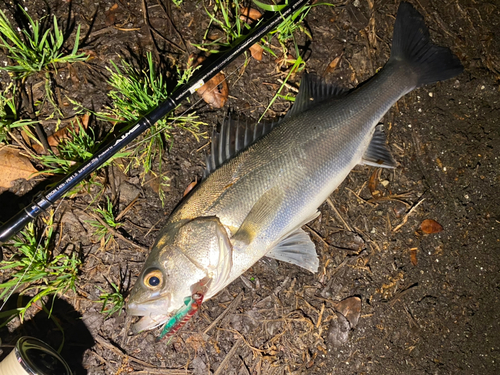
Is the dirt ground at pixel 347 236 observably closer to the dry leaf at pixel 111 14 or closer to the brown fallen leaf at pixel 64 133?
the dry leaf at pixel 111 14

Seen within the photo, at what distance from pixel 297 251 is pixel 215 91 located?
5.32ft

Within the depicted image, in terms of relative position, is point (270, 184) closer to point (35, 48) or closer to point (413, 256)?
point (413, 256)

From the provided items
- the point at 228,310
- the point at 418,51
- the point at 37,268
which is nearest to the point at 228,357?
the point at 228,310

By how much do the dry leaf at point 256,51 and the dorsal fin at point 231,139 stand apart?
0.77m

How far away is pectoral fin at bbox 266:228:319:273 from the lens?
2.74m

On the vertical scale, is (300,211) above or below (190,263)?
below

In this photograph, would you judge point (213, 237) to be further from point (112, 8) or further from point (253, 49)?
point (112, 8)

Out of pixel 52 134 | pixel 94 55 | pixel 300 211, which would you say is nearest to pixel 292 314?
pixel 300 211

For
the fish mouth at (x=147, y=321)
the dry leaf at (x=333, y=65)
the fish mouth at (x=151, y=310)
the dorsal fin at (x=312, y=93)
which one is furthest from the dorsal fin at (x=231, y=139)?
the fish mouth at (x=147, y=321)

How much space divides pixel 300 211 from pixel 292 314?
3.59 feet

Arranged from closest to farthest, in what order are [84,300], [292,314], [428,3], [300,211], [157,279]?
[157,279] → [300,211] → [84,300] → [292,314] → [428,3]

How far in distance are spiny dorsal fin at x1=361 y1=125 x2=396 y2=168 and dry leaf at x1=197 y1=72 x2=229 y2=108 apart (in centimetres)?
140

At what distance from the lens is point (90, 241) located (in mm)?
2842

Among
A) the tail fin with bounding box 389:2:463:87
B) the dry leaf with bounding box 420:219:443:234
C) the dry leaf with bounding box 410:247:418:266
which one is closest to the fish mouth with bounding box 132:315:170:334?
the dry leaf with bounding box 410:247:418:266
